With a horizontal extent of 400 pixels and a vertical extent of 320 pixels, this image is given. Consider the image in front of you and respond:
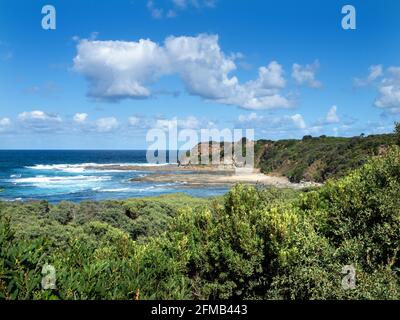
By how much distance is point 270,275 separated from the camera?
56.4 ft

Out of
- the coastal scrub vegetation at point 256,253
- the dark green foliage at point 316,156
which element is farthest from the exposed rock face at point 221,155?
the coastal scrub vegetation at point 256,253

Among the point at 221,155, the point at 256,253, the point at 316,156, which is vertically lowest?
the point at 256,253

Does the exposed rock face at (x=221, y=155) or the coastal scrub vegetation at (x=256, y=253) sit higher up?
the exposed rock face at (x=221, y=155)

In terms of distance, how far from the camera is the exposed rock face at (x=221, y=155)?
16362 centimetres

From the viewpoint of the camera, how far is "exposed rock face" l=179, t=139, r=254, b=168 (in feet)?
537

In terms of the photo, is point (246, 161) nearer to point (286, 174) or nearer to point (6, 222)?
point (286, 174)

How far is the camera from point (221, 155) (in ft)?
A: 572

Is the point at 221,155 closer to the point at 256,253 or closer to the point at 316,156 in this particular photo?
the point at 316,156

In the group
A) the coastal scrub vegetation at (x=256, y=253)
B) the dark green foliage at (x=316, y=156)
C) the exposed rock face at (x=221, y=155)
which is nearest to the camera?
the coastal scrub vegetation at (x=256, y=253)

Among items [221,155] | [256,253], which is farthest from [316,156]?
[256,253]

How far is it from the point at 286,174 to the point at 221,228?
112207mm

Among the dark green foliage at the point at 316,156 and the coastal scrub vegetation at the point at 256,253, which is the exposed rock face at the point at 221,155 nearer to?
the dark green foliage at the point at 316,156
